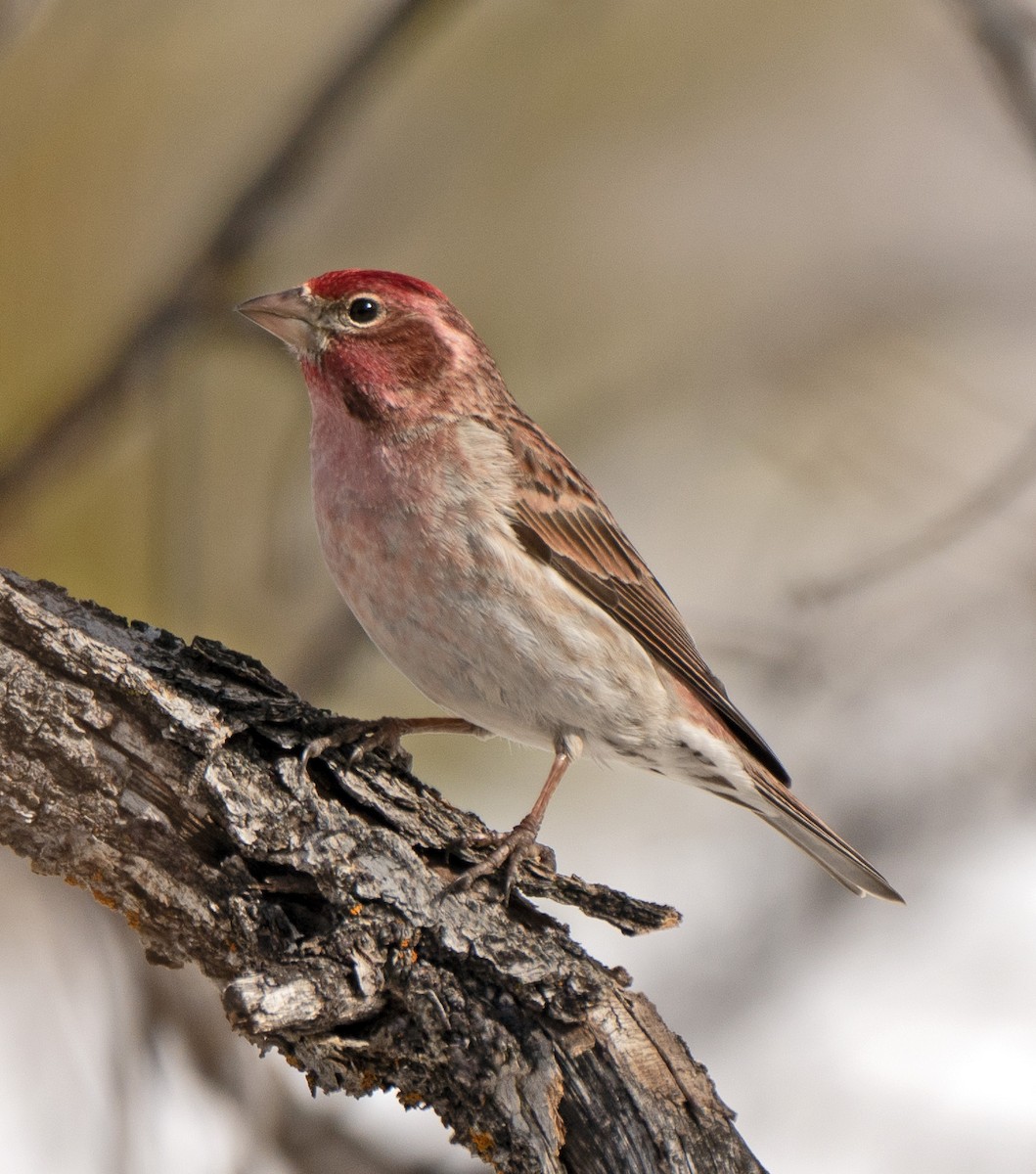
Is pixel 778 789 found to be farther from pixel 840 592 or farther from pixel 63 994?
pixel 63 994

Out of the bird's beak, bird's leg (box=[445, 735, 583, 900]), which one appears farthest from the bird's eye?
bird's leg (box=[445, 735, 583, 900])

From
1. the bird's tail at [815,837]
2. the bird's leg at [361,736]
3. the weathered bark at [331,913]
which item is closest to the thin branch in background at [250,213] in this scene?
the weathered bark at [331,913]

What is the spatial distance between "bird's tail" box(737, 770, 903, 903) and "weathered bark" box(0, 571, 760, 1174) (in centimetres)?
179

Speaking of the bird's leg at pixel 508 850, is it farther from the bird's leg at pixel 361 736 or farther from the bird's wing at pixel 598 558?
the bird's wing at pixel 598 558

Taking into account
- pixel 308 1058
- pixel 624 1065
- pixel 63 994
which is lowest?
pixel 63 994

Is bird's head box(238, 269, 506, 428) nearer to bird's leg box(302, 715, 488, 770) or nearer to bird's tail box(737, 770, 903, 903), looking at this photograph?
bird's leg box(302, 715, 488, 770)

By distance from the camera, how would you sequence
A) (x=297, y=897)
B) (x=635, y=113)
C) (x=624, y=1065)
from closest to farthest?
1. (x=624, y=1065)
2. (x=297, y=897)
3. (x=635, y=113)

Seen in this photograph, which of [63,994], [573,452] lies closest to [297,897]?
[63,994]

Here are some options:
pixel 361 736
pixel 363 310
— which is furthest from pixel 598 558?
pixel 361 736

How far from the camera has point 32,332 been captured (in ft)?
22.3

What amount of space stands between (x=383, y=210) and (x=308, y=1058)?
5.43 metres

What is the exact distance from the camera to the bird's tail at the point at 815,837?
5.93m

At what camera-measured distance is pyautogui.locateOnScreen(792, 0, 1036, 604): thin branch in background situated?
18.0 ft

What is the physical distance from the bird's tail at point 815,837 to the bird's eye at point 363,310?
2.53 m
